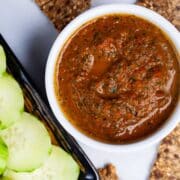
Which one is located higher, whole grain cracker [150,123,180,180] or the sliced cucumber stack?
the sliced cucumber stack

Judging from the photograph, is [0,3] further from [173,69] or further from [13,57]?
[173,69]

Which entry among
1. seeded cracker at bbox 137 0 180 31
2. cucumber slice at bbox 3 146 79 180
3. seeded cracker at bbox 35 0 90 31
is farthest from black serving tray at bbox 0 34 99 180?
seeded cracker at bbox 137 0 180 31

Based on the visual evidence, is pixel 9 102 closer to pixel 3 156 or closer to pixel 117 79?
pixel 3 156

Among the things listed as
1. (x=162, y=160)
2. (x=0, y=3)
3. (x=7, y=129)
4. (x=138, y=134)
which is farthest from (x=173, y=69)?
(x=0, y=3)

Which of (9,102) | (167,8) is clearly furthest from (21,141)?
(167,8)

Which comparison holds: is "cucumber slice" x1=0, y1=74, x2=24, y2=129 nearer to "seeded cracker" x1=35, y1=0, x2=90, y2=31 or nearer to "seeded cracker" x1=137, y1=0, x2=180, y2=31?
"seeded cracker" x1=35, y1=0, x2=90, y2=31
